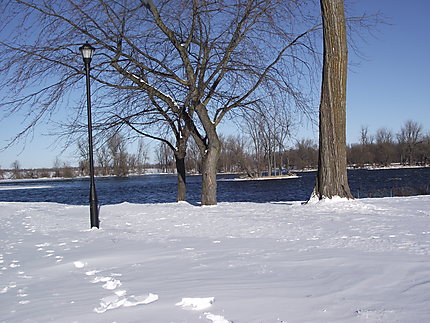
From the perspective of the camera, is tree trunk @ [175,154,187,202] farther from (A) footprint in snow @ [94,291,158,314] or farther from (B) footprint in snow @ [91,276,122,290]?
(A) footprint in snow @ [94,291,158,314]

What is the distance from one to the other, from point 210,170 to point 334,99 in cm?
413

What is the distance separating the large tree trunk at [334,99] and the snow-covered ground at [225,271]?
7.46ft

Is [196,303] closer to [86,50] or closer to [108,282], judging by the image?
[108,282]

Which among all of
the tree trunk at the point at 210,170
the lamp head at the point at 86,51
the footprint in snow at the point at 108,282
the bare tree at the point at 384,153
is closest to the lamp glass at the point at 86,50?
the lamp head at the point at 86,51

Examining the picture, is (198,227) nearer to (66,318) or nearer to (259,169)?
(66,318)

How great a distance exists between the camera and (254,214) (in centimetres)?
882

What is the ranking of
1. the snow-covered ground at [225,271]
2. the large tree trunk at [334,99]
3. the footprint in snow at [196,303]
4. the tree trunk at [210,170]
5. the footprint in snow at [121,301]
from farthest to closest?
the tree trunk at [210,170] → the large tree trunk at [334,99] → the footprint in snow at [121,301] → the footprint in snow at [196,303] → the snow-covered ground at [225,271]

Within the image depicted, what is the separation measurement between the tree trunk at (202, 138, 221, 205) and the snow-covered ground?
4.09 meters

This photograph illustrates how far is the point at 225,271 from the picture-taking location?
4070mm

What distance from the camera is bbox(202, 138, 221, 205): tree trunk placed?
1176cm

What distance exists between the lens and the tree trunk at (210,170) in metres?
11.8

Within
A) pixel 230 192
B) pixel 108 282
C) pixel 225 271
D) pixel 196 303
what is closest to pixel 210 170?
pixel 225 271

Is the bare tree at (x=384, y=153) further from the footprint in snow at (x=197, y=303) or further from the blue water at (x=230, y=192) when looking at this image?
the footprint in snow at (x=197, y=303)

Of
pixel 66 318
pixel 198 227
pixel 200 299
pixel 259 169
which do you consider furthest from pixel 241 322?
pixel 259 169
